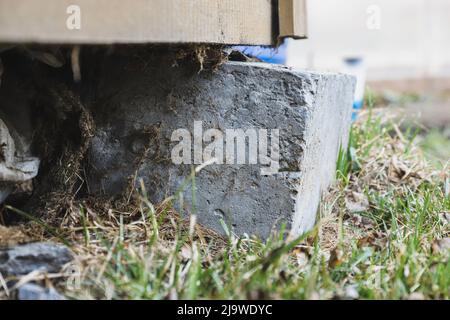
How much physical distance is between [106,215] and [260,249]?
50 cm

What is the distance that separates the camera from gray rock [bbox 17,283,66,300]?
1552 millimetres

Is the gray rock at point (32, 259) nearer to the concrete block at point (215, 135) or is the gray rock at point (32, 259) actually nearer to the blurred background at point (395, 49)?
the concrete block at point (215, 135)

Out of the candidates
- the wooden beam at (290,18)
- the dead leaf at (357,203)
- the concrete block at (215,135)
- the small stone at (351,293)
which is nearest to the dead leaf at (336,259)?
the small stone at (351,293)

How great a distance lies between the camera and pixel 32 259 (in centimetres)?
165

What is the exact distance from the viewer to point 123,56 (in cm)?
212

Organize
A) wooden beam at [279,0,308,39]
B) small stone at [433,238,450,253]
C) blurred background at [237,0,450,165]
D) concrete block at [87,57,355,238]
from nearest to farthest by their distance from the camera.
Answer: small stone at [433,238,450,253]
concrete block at [87,57,355,238]
wooden beam at [279,0,308,39]
blurred background at [237,0,450,165]

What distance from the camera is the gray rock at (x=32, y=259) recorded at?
64.5 inches

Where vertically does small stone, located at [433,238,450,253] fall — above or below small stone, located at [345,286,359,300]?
above

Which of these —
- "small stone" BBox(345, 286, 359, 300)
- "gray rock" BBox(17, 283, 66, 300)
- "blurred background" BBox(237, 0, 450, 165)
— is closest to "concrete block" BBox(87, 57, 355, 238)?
"small stone" BBox(345, 286, 359, 300)

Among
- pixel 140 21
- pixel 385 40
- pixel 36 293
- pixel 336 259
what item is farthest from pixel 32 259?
pixel 385 40

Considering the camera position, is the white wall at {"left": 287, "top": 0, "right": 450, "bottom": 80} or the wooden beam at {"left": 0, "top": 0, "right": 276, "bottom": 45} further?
the white wall at {"left": 287, "top": 0, "right": 450, "bottom": 80}

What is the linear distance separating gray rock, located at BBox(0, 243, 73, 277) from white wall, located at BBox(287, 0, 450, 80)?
5.22m

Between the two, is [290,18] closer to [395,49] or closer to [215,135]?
[215,135]

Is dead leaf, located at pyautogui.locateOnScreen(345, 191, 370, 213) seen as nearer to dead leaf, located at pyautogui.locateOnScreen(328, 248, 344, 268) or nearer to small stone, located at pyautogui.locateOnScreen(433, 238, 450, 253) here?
small stone, located at pyautogui.locateOnScreen(433, 238, 450, 253)
